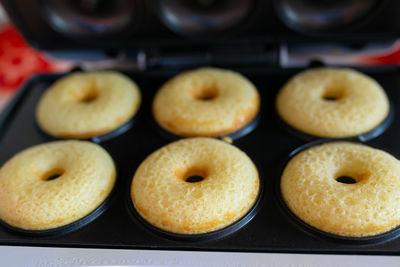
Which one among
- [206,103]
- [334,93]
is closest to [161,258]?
[206,103]

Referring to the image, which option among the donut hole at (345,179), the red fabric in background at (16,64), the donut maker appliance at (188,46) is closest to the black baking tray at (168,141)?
the donut maker appliance at (188,46)

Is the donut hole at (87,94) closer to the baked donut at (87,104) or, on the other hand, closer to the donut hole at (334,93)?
the baked donut at (87,104)

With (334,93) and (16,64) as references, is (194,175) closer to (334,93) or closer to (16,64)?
(334,93)

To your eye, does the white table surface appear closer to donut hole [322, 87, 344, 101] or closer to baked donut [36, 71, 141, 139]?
baked donut [36, 71, 141, 139]

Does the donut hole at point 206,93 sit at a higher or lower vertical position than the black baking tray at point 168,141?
higher

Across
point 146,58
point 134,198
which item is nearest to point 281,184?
point 134,198

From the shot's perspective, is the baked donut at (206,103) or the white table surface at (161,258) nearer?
the white table surface at (161,258)
